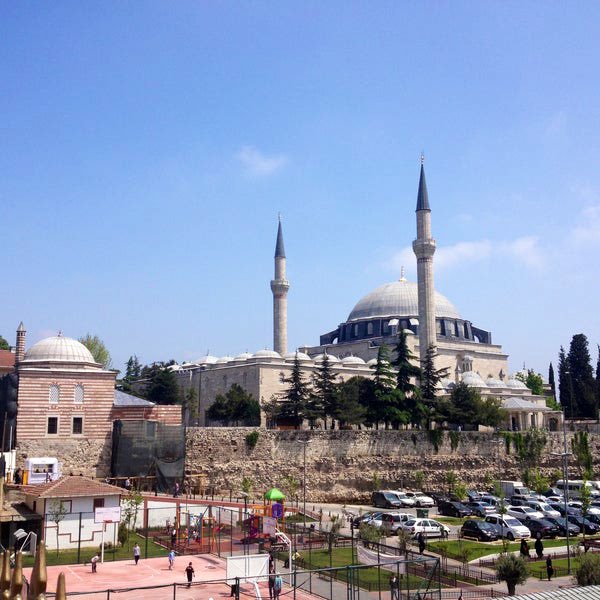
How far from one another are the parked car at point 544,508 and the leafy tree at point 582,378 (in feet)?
85.4

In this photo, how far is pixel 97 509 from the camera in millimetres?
21312

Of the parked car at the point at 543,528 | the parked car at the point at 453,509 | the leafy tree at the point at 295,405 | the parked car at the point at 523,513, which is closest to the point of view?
the parked car at the point at 543,528

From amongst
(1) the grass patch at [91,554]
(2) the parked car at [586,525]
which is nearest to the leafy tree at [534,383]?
(2) the parked car at [586,525]

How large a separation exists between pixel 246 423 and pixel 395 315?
24.1 meters

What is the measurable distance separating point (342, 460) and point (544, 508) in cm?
1078

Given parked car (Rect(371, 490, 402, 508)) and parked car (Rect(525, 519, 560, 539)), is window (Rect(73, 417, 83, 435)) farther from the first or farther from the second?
parked car (Rect(525, 519, 560, 539))

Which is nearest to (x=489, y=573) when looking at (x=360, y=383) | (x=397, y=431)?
(x=397, y=431)

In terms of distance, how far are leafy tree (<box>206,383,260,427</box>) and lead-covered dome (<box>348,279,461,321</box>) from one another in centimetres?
2375

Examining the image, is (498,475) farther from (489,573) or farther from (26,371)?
(26,371)

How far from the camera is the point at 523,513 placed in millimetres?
27891

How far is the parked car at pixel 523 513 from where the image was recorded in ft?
90.1

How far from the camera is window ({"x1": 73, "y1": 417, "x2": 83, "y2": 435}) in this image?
32.3m

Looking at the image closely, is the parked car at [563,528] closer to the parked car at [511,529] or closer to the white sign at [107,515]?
the parked car at [511,529]

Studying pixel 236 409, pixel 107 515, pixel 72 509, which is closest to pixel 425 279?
pixel 236 409
